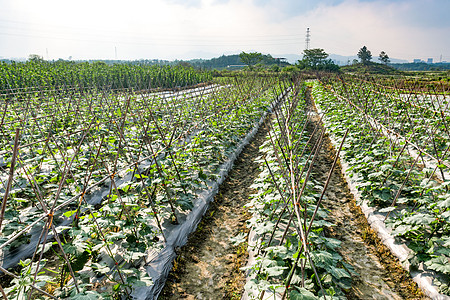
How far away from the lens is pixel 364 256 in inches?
140

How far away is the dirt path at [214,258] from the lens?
308 cm

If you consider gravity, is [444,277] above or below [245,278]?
above

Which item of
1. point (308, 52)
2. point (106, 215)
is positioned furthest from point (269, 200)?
point (308, 52)

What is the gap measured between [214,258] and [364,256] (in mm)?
2111

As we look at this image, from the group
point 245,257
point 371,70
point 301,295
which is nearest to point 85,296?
point 301,295

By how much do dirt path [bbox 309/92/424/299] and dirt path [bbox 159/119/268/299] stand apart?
1.40 m

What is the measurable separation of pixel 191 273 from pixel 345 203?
3.20 meters

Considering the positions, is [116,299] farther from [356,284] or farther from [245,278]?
[356,284]

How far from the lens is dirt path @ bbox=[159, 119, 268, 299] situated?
121 inches

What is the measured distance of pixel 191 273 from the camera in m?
3.35

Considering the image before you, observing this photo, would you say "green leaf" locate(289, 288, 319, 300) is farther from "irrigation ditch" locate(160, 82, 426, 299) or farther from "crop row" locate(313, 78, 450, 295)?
"crop row" locate(313, 78, 450, 295)

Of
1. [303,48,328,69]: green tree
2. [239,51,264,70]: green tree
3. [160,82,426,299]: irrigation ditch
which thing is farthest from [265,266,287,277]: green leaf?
[303,48,328,69]: green tree

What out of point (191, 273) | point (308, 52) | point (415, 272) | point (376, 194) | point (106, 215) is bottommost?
point (191, 273)

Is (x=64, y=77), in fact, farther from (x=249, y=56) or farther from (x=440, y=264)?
(x=249, y=56)
